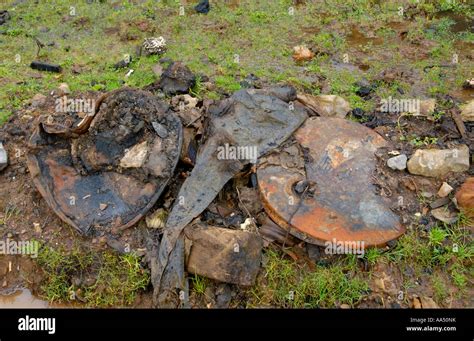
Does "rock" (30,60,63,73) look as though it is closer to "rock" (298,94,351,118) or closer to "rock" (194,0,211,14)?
A: "rock" (194,0,211,14)

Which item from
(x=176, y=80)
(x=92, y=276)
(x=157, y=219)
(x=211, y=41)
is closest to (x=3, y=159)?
(x=92, y=276)

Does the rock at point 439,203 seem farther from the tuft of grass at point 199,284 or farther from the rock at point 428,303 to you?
the tuft of grass at point 199,284

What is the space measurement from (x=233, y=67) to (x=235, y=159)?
2046 millimetres

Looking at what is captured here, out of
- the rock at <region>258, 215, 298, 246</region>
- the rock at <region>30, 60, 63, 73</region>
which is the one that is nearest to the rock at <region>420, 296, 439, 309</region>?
the rock at <region>258, 215, 298, 246</region>

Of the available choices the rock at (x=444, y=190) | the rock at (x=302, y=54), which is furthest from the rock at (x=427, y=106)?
the rock at (x=302, y=54)

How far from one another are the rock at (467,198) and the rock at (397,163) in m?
0.51

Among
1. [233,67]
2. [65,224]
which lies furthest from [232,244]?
[233,67]

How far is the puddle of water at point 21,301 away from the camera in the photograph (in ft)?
12.9

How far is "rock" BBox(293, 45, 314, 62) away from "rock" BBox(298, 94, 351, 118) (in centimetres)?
106

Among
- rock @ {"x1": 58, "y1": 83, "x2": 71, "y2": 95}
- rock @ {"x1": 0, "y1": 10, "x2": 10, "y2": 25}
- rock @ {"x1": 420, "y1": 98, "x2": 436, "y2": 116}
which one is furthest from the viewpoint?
rock @ {"x1": 0, "y1": 10, "x2": 10, "y2": 25}

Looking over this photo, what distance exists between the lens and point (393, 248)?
149 inches

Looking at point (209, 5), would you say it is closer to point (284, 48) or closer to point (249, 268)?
point (284, 48)

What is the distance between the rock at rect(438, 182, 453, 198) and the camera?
4.01 meters

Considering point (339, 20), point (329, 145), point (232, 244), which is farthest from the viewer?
point (339, 20)
